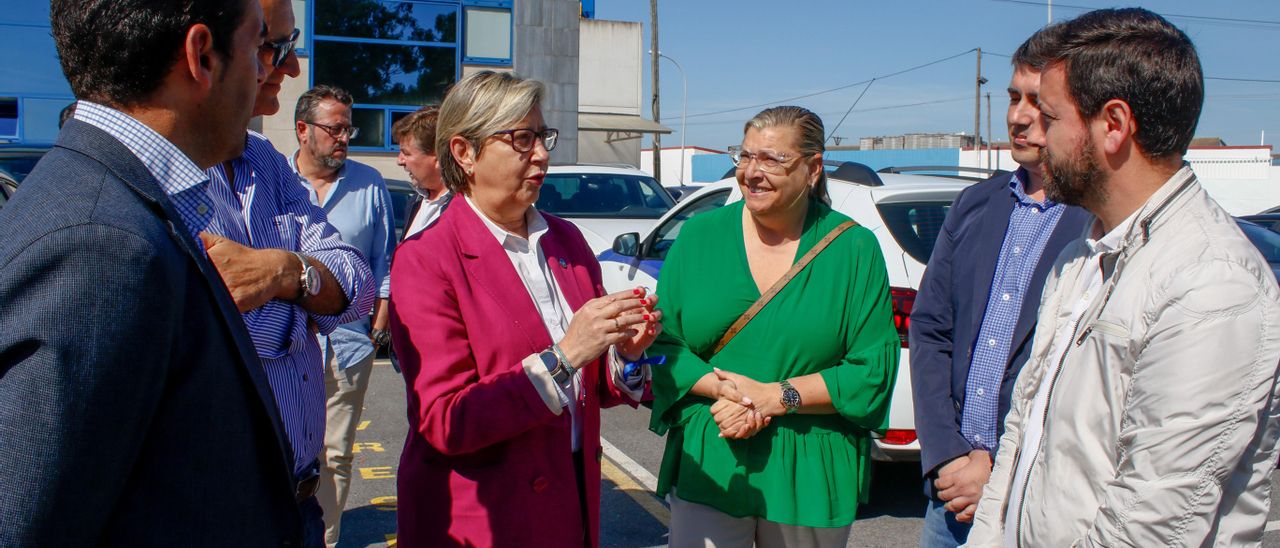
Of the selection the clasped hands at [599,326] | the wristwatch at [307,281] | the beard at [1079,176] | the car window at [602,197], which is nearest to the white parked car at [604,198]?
the car window at [602,197]

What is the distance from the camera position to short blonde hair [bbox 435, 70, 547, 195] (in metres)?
2.71

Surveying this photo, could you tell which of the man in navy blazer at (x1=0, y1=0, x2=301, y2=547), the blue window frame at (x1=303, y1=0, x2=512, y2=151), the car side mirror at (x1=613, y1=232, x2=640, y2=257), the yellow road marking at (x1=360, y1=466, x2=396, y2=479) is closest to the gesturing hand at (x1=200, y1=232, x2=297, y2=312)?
the man in navy blazer at (x1=0, y1=0, x2=301, y2=547)

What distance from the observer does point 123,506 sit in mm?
1308

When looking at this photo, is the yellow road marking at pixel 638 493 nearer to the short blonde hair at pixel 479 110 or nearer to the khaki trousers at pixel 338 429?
the khaki trousers at pixel 338 429

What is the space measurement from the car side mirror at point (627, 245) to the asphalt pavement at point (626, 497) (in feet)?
4.16

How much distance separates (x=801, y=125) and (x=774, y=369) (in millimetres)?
815

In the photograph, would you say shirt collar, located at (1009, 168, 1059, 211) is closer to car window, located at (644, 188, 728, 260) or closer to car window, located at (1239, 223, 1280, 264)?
car window, located at (644, 188, 728, 260)

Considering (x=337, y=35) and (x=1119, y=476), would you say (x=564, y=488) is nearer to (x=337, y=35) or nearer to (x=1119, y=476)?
(x=1119, y=476)

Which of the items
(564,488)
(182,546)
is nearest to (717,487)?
(564,488)

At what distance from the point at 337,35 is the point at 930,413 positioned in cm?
2048

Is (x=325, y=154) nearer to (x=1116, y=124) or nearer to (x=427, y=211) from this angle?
(x=427, y=211)

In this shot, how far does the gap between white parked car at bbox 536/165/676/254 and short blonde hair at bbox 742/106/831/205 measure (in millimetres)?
5547

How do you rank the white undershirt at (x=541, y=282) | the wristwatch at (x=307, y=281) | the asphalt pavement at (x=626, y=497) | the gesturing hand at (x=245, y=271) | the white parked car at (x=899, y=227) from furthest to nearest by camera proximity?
the asphalt pavement at (x=626, y=497)
the white parked car at (x=899, y=227)
the white undershirt at (x=541, y=282)
the wristwatch at (x=307, y=281)
the gesturing hand at (x=245, y=271)

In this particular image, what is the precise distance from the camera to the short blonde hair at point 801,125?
322cm
